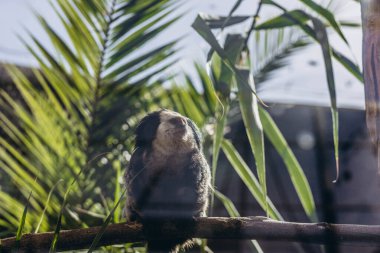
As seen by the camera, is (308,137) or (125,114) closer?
(125,114)

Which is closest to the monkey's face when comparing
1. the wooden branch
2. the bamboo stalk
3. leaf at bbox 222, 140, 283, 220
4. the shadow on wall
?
leaf at bbox 222, 140, 283, 220

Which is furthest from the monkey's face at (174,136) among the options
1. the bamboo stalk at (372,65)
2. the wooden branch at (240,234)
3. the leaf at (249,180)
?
the bamboo stalk at (372,65)

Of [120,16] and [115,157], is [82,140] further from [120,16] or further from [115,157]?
[120,16]

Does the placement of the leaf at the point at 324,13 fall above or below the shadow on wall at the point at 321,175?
above

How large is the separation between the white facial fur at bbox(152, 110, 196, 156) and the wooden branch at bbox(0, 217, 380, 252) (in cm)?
→ 38

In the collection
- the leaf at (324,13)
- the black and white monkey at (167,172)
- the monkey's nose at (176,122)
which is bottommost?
the black and white monkey at (167,172)

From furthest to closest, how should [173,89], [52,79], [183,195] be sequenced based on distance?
1. [173,89]
2. [52,79]
3. [183,195]

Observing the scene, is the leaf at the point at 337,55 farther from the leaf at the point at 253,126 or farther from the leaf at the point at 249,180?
the leaf at the point at 249,180

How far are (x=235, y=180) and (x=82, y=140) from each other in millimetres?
1935

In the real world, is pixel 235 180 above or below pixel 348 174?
above

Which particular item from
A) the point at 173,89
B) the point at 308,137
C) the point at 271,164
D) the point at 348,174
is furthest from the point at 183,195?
the point at 348,174

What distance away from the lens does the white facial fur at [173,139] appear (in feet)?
4.37

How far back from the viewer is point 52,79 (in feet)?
4.73

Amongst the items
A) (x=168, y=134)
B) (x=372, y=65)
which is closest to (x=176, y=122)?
(x=168, y=134)
